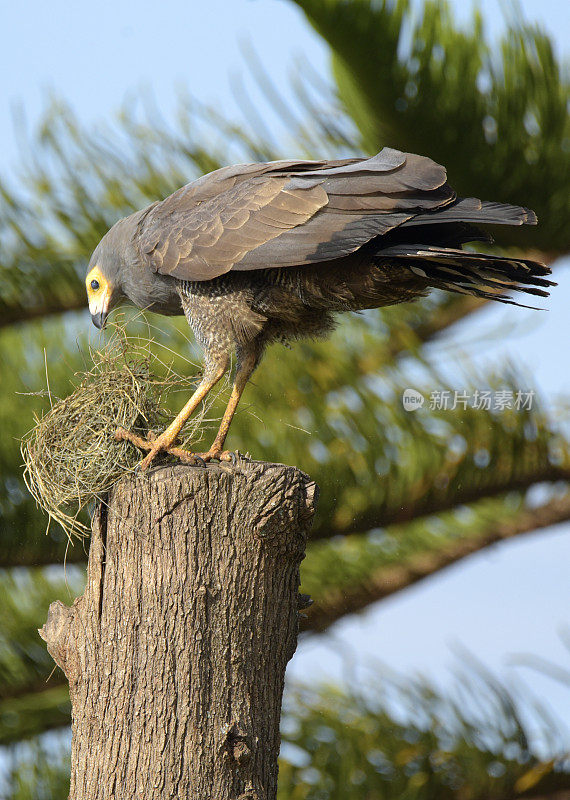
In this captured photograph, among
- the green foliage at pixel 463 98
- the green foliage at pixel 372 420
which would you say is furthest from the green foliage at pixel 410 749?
the green foliage at pixel 463 98

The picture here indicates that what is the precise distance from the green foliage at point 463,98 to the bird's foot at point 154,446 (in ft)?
6.89

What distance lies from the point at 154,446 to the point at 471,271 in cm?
76

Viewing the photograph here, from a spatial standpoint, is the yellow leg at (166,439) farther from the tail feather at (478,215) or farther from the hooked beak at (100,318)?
the tail feather at (478,215)

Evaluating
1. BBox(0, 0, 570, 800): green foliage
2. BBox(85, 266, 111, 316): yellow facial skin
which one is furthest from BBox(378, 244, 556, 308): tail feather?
BBox(0, 0, 570, 800): green foliage

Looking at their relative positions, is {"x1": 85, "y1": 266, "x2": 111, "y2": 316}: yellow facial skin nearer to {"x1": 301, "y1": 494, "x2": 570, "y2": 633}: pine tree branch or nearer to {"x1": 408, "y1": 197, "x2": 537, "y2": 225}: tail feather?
{"x1": 408, "y1": 197, "x2": 537, "y2": 225}: tail feather

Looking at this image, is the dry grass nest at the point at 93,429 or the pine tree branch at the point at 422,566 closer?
the dry grass nest at the point at 93,429

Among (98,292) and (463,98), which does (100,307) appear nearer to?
(98,292)

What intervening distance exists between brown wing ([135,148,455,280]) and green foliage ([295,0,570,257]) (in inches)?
65.5

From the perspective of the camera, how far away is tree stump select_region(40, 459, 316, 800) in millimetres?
1648

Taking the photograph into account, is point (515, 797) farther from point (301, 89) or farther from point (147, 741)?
point (301, 89)

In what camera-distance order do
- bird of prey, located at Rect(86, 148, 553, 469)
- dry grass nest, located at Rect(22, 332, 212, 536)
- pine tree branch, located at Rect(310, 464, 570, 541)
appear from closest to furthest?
bird of prey, located at Rect(86, 148, 553, 469), dry grass nest, located at Rect(22, 332, 212, 536), pine tree branch, located at Rect(310, 464, 570, 541)

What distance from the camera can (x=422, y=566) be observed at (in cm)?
397

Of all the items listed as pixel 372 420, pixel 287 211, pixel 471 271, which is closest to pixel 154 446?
pixel 287 211

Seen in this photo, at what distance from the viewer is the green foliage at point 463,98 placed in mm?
3445
